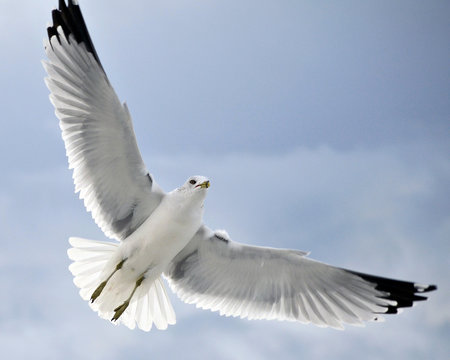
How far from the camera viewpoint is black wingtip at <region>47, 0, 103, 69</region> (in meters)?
8.37

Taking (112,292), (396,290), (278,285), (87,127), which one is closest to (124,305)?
(112,292)

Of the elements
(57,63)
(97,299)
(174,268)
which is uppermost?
(57,63)

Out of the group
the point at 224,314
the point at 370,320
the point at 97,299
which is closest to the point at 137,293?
the point at 97,299

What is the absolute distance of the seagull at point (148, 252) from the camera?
816cm

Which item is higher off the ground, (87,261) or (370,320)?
(370,320)

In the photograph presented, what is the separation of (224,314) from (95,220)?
1612 mm

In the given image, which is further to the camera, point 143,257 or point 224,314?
point 224,314

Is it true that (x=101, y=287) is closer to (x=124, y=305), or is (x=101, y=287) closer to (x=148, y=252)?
(x=124, y=305)

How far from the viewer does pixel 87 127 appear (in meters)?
8.27

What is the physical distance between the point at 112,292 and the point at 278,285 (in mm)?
1636

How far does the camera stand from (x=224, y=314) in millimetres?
8695

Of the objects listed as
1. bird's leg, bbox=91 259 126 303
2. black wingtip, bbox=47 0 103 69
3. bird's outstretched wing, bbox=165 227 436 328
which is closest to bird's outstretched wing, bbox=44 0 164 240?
black wingtip, bbox=47 0 103 69

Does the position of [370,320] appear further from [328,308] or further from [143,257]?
[143,257]

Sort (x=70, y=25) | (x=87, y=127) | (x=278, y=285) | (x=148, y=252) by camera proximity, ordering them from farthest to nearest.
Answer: (x=278, y=285)
(x=70, y=25)
(x=87, y=127)
(x=148, y=252)
